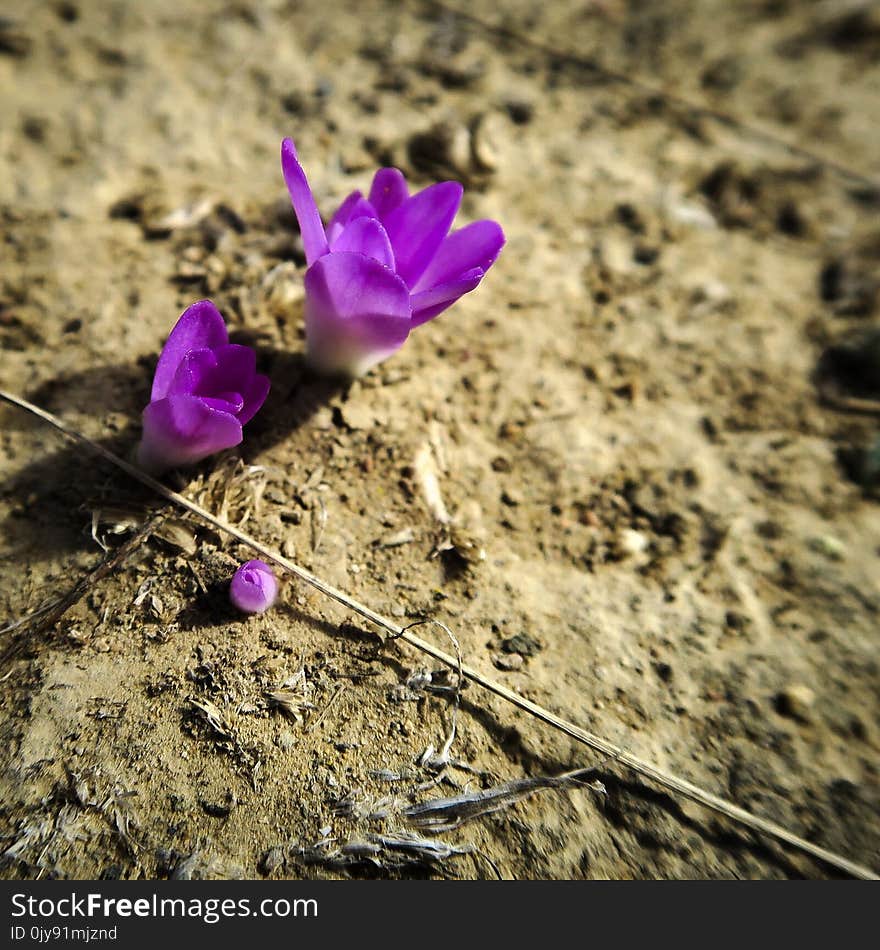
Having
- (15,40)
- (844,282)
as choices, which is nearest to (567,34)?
(844,282)

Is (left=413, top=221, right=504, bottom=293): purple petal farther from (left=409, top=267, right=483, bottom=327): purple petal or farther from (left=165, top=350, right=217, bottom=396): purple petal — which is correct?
(left=165, top=350, right=217, bottom=396): purple petal

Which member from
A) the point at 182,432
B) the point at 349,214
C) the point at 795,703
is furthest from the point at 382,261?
the point at 795,703

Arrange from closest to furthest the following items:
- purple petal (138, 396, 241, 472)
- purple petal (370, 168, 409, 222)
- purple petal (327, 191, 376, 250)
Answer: purple petal (138, 396, 241, 472) → purple petal (327, 191, 376, 250) → purple petal (370, 168, 409, 222)

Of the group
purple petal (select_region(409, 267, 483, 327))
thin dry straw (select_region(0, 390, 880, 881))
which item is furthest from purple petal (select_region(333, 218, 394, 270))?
thin dry straw (select_region(0, 390, 880, 881))

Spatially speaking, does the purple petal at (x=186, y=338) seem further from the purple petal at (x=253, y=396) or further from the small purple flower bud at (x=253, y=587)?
the small purple flower bud at (x=253, y=587)

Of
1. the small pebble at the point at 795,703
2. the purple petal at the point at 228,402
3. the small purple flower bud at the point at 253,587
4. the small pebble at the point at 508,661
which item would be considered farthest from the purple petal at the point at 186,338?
the small pebble at the point at 795,703

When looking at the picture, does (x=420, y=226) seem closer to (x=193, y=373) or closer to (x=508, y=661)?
(x=193, y=373)

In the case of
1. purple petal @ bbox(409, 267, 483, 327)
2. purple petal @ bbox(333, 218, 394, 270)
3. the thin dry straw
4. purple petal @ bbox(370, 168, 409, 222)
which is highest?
purple petal @ bbox(370, 168, 409, 222)

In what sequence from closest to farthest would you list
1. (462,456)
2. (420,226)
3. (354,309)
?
(354,309), (420,226), (462,456)
